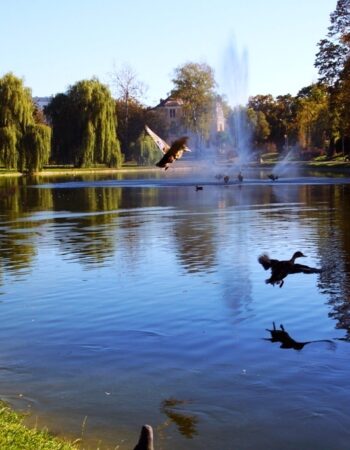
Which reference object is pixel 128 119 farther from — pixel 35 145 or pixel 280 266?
pixel 280 266

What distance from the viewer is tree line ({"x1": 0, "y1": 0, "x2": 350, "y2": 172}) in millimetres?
71625

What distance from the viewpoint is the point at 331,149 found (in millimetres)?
106812

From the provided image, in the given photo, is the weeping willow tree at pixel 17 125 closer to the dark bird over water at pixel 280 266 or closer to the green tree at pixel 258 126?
the dark bird over water at pixel 280 266

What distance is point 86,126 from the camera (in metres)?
81.4

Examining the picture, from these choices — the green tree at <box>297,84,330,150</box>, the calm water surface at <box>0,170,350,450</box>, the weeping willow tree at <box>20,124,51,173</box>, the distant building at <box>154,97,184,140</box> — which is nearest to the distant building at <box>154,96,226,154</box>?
the distant building at <box>154,97,184,140</box>

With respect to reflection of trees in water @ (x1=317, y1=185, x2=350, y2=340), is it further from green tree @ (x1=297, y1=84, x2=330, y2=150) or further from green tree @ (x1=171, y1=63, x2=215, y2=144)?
green tree @ (x1=171, y1=63, x2=215, y2=144)

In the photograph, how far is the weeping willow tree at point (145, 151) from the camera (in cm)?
10681

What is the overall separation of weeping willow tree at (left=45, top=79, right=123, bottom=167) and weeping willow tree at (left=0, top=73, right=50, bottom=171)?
29.3 ft

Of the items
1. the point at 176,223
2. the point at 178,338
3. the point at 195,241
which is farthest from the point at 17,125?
the point at 178,338

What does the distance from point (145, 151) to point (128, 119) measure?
567 inches

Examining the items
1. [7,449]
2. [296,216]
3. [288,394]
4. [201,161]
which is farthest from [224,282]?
[201,161]

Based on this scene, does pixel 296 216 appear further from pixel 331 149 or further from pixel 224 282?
pixel 331 149

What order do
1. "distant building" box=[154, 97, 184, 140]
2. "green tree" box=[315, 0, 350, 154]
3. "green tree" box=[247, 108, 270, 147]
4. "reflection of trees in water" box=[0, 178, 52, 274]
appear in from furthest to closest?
"green tree" box=[247, 108, 270, 147], "distant building" box=[154, 97, 184, 140], "green tree" box=[315, 0, 350, 154], "reflection of trees in water" box=[0, 178, 52, 274]

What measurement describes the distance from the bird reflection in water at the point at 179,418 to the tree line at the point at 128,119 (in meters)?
58.5
